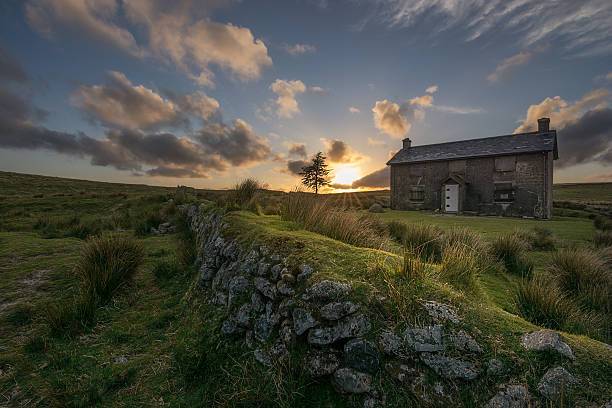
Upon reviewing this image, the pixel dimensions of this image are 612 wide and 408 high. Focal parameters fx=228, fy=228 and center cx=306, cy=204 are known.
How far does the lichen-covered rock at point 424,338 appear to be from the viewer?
65.4 inches

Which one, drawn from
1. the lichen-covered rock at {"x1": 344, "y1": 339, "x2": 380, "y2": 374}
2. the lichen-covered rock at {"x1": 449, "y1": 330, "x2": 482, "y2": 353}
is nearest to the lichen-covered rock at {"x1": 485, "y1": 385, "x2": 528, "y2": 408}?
the lichen-covered rock at {"x1": 449, "y1": 330, "x2": 482, "y2": 353}

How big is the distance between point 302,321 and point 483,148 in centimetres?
2405

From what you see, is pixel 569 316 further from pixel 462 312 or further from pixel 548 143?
pixel 548 143

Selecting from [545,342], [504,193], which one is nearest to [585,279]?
[545,342]

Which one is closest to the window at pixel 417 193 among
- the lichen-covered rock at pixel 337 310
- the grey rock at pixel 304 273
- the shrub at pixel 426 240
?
the shrub at pixel 426 240

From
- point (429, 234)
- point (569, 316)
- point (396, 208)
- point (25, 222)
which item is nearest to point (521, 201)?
point (396, 208)

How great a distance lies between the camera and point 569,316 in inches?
99.2

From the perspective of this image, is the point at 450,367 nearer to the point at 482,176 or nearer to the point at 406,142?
the point at 482,176

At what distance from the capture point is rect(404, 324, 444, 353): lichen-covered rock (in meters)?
1.66

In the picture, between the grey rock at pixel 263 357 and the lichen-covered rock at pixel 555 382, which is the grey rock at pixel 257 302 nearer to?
the grey rock at pixel 263 357

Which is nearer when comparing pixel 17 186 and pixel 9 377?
pixel 9 377

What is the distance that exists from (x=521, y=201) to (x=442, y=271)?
2080cm

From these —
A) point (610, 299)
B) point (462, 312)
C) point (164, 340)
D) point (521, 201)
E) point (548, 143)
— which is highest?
point (548, 143)

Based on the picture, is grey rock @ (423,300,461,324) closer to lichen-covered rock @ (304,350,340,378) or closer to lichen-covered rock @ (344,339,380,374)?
lichen-covered rock @ (344,339,380,374)
